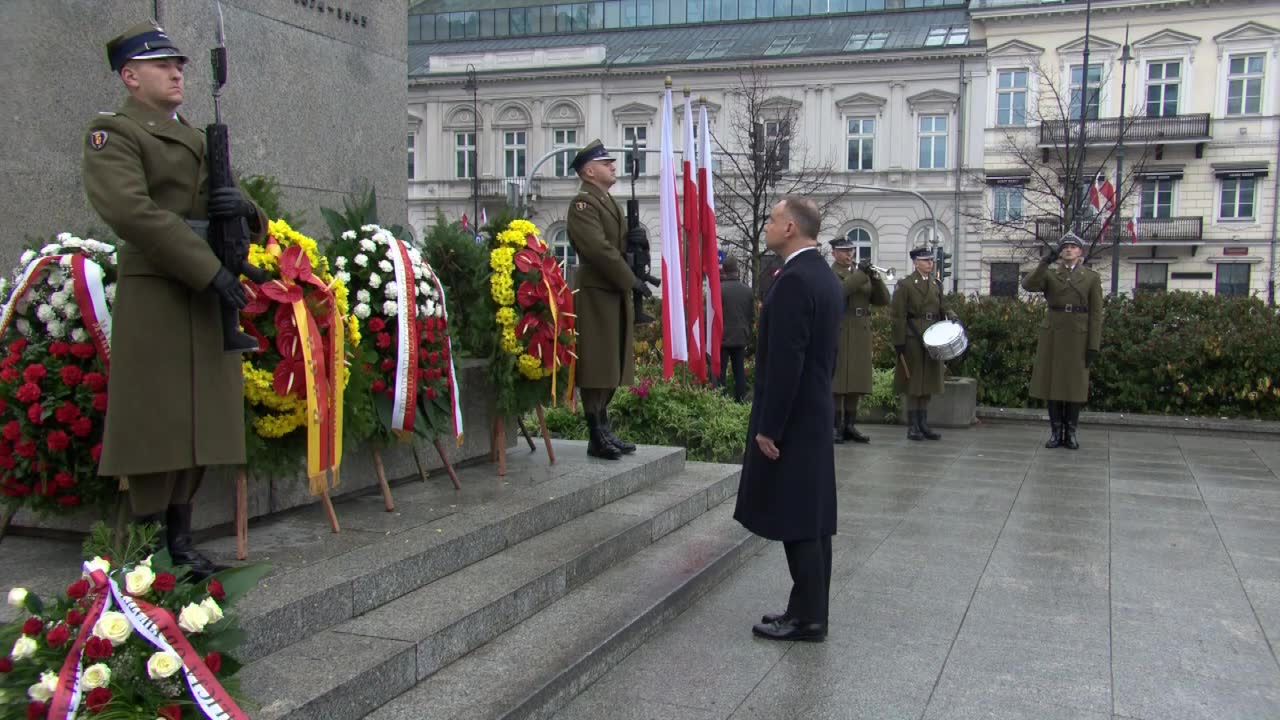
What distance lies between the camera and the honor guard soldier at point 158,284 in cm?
384

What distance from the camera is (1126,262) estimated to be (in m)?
44.1

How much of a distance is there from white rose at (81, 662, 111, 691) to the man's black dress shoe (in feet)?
10.2

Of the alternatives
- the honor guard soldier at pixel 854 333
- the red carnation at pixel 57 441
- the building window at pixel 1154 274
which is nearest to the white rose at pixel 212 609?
the red carnation at pixel 57 441

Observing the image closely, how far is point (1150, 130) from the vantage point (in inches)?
1667

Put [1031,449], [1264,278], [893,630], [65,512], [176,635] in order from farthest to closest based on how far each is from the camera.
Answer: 1. [1264,278]
2. [1031,449]
3. [893,630]
4. [65,512]
5. [176,635]

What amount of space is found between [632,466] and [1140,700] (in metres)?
3.68

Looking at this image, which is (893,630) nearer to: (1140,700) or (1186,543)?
(1140,700)

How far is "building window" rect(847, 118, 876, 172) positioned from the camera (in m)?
46.8

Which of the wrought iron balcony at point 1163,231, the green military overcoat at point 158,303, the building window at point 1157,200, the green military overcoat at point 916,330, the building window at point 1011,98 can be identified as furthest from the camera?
the building window at point 1011,98

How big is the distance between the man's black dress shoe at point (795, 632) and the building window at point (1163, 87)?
44.3 metres

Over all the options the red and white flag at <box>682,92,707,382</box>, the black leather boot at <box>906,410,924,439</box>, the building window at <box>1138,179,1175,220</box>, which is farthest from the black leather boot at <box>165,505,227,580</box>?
the building window at <box>1138,179,1175,220</box>

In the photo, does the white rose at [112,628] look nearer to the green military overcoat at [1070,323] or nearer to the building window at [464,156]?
the green military overcoat at [1070,323]

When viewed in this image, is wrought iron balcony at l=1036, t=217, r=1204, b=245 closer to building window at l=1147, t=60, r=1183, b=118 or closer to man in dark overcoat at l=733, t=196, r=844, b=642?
building window at l=1147, t=60, r=1183, b=118

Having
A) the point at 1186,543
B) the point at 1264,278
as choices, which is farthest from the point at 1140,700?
the point at 1264,278
